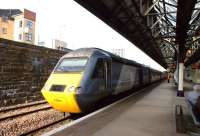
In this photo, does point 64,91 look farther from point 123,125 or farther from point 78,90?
point 123,125

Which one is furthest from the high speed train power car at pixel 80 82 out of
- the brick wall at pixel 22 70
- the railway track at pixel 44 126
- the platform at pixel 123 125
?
the brick wall at pixel 22 70

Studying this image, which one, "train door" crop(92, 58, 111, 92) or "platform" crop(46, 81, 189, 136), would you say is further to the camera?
"train door" crop(92, 58, 111, 92)

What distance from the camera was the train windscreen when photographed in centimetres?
1023

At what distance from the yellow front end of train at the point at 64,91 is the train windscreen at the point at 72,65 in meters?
0.33

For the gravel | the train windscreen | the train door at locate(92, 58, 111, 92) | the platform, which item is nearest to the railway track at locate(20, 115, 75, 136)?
the gravel

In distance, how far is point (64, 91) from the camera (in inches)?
366

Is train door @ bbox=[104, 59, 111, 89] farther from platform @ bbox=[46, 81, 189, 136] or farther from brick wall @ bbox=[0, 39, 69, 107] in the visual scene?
brick wall @ bbox=[0, 39, 69, 107]

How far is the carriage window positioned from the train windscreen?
60 centimetres

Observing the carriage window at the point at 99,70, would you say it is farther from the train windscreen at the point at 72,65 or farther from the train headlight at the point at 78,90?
the train headlight at the point at 78,90

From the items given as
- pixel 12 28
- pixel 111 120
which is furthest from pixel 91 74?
pixel 12 28

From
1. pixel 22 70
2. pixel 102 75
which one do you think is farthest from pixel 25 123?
pixel 22 70

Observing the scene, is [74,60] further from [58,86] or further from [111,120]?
[111,120]

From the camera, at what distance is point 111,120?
335 inches

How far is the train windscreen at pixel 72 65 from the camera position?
10.2 m
